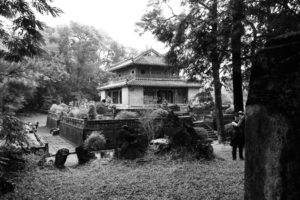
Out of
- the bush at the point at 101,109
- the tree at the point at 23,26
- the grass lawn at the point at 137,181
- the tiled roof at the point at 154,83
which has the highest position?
the tiled roof at the point at 154,83

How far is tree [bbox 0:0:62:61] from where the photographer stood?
4.39 meters

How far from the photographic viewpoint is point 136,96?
31219 millimetres

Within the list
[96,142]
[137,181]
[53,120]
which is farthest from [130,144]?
[53,120]

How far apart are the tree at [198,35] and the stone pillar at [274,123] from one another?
905 centimetres

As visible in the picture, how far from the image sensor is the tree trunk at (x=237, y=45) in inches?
390

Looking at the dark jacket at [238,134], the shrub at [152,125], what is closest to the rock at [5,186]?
the dark jacket at [238,134]

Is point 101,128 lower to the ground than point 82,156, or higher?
higher

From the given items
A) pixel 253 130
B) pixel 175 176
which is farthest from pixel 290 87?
pixel 175 176

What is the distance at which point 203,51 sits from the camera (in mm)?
11734

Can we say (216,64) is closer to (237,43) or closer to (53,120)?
(237,43)

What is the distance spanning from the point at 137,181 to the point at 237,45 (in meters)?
7.64

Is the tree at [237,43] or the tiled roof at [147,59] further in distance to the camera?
the tiled roof at [147,59]

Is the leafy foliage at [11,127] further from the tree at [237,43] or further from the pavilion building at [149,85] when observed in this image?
the pavilion building at [149,85]

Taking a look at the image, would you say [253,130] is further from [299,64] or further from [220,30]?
[220,30]
